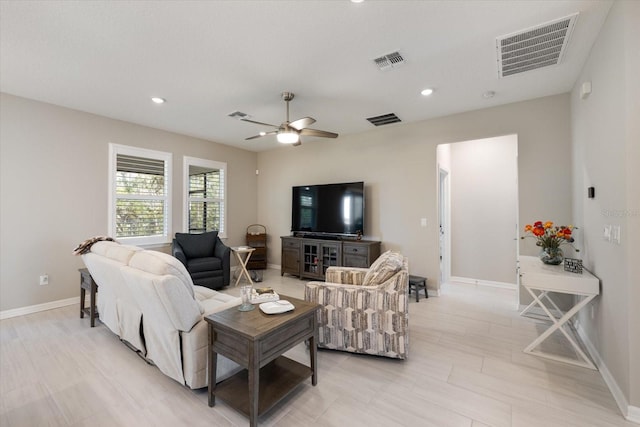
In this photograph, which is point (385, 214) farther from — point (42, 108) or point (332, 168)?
point (42, 108)

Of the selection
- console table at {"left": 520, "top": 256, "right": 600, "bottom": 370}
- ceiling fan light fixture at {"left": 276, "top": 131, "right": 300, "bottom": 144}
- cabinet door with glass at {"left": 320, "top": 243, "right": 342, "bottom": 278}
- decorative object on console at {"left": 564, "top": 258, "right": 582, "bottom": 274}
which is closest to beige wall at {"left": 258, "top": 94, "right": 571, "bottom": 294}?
cabinet door with glass at {"left": 320, "top": 243, "right": 342, "bottom": 278}

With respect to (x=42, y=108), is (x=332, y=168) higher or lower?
lower

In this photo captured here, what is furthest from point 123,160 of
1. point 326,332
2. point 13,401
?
point 326,332

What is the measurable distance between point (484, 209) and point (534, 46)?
3.05 meters

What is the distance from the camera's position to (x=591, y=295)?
7.52 feet

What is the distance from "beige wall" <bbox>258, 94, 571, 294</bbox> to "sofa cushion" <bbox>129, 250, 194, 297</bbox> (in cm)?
354

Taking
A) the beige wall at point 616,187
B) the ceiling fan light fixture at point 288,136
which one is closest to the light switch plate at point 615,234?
the beige wall at point 616,187

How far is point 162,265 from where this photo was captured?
1921mm

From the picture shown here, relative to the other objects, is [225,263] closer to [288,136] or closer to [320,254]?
[320,254]

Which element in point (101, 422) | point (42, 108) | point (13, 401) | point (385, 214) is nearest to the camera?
point (101, 422)

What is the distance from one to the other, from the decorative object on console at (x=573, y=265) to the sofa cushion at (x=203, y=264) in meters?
4.47

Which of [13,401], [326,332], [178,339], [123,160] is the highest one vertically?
[123,160]

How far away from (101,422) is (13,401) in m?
0.81

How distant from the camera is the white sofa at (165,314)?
6.13ft
